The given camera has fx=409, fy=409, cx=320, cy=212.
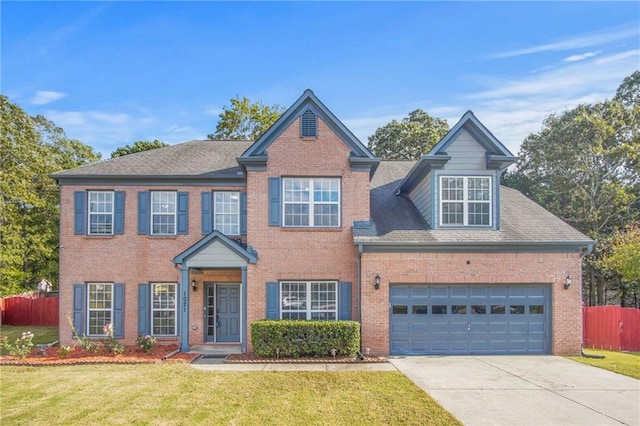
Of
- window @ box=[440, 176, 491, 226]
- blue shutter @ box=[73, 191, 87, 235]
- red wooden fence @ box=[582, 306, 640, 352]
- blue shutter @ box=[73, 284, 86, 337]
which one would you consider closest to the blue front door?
blue shutter @ box=[73, 284, 86, 337]

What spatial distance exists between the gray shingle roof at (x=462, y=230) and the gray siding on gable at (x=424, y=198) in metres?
0.19

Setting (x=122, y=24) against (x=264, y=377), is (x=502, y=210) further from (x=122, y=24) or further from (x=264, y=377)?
(x=122, y=24)

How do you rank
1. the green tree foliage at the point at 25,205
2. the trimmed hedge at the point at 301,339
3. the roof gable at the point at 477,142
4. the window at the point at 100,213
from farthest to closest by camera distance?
the green tree foliage at the point at 25,205 < the window at the point at 100,213 < the roof gable at the point at 477,142 < the trimmed hedge at the point at 301,339

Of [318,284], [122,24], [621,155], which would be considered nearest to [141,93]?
[122,24]

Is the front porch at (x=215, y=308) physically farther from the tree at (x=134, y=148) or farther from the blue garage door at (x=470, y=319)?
the tree at (x=134, y=148)

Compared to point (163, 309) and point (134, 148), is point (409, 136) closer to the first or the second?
point (134, 148)

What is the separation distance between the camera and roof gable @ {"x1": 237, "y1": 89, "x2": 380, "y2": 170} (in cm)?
1352

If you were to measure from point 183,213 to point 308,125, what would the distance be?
5543 mm

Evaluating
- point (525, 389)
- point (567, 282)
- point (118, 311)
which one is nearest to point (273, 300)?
point (118, 311)

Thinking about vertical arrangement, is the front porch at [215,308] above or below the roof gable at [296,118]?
below

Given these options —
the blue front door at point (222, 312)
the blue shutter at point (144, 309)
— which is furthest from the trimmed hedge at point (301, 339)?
the blue shutter at point (144, 309)

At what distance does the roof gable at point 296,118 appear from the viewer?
13.5 metres

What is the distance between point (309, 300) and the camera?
13461mm

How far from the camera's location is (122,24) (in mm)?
11477
